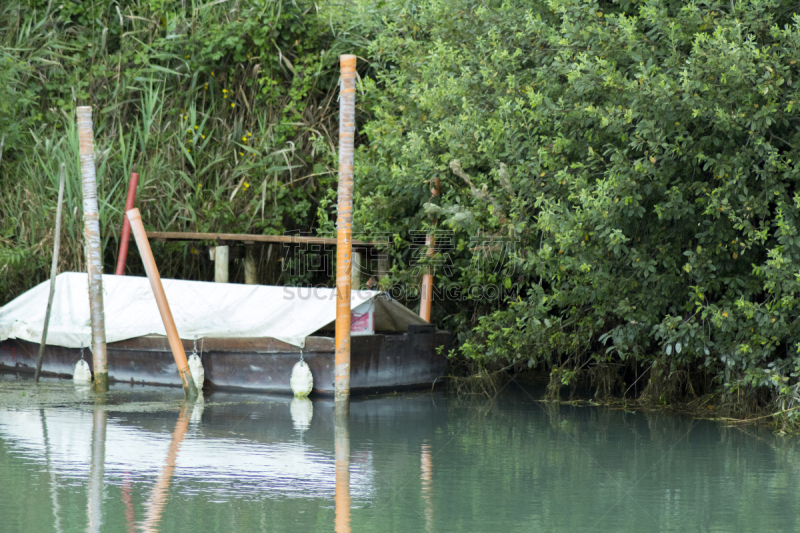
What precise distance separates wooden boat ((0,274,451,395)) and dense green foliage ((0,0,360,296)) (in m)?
1.71

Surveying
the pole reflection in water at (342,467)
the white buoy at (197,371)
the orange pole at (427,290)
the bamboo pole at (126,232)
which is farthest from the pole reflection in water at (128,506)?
the bamboo pole at (126,232)

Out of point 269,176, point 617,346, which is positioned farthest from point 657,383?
point 269,176

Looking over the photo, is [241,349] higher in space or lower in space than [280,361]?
higher

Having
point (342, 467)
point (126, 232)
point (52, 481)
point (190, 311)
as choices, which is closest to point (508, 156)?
point (342, 467)

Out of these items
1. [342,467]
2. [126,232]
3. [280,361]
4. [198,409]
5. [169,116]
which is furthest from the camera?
[169,116]

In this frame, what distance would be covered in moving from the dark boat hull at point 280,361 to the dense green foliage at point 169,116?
2751mm

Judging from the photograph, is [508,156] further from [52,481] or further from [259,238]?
[52,481]

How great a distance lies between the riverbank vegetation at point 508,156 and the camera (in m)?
7.96

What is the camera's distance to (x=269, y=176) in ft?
46.3

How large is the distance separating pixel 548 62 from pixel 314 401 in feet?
13.5

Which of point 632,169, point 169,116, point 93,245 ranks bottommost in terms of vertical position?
point 93,245

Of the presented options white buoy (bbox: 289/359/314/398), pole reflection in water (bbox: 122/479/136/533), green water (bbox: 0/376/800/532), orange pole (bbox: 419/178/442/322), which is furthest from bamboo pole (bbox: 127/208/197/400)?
pole reflection in water (bbox: 122/479/136/533)

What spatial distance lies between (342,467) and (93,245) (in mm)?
4456

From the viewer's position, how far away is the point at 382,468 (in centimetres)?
676
